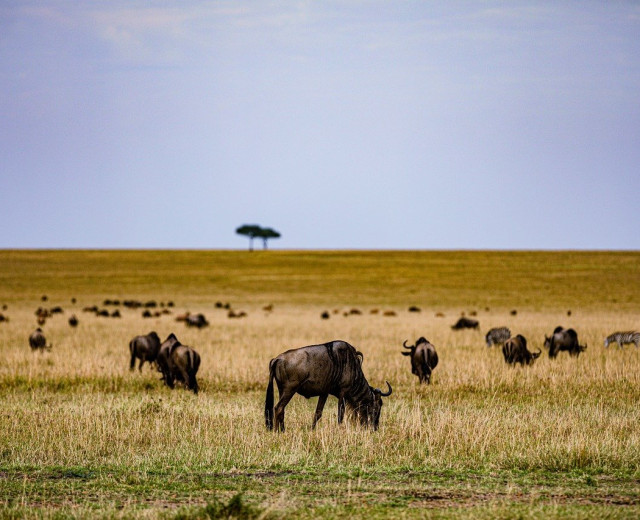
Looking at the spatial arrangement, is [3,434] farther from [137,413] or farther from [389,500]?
[389,500]

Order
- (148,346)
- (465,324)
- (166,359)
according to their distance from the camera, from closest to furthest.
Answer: (166,359) → (148,346) → (465,324)

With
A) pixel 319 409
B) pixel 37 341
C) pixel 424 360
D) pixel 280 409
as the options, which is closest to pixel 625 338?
pixel 424 360

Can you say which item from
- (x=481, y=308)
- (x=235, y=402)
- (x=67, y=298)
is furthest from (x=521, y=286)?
(x=235, y=402)

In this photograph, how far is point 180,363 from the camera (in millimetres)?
16891

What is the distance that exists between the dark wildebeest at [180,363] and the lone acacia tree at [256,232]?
136 metres

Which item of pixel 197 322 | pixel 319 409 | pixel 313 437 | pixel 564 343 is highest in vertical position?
pixel 564 343

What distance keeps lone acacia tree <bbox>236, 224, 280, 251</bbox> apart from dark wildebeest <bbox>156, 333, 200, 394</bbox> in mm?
135676

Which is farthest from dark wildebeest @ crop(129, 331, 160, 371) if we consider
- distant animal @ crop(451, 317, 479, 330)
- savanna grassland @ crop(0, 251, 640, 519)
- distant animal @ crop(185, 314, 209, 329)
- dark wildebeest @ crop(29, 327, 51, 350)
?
distant animal @ crop(451, 317, 479, 330)

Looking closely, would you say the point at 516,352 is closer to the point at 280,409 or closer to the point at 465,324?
the point at 280,409

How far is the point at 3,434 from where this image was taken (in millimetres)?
11734

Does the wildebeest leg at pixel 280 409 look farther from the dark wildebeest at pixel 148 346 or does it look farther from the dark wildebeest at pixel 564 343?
the dark wildebeest at pixel 564 343

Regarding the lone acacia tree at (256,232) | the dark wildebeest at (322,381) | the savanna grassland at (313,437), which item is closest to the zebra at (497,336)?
the savanna grassland at (313,437)

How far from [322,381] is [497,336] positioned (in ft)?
53.9

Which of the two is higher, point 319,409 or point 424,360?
point 424,360
